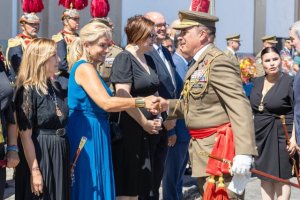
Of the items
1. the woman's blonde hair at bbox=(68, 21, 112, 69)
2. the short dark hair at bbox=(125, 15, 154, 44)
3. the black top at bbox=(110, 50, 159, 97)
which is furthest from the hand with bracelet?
the short dark hair at bbox=(125, 15, 154, 44)

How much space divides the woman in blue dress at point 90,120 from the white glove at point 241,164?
94 centimetres

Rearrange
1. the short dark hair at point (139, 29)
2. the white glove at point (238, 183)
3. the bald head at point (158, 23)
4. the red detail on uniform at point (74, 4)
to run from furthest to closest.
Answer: the red detail on uniform at point (74, 4) < the bald head at point (158, 23) < the short dark hair at point (139, 29) < the white glove at point (238, 183)

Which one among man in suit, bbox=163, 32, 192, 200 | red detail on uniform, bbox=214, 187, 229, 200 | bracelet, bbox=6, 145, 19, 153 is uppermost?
bracelet, bbox=6, 145, 19, 153

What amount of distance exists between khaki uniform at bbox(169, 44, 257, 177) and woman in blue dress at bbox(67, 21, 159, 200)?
471 millimetres

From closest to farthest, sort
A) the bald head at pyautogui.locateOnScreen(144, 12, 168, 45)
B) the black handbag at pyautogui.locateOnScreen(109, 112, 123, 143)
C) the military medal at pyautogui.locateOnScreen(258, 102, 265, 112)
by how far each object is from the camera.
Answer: the black handbag at pyautogui.locateOnScreen(109, 112, 123, 143) → the military medal at pyautogui.locateOnScreen(258, 102, 265, 112) → the bald head at pyautogui.locateOnScreen(144, 12, 168, 45)

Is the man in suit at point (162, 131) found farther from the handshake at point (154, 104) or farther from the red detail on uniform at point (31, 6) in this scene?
the red detail on uniform at point (31, 6)

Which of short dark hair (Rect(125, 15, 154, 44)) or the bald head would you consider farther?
the bald head

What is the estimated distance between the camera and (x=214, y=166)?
4.75 meters

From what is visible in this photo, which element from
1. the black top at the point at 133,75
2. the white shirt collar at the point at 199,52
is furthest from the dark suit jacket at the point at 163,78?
the white shirt collar at the point at 199,52

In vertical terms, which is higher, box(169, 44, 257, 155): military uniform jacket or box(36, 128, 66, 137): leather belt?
box(169, 44, 257, 155): military uniform jacket

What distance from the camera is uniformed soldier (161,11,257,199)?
180 inches

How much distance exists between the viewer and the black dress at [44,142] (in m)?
4.89

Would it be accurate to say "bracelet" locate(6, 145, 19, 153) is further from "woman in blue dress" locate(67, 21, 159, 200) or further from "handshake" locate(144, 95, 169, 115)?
"handshake" locate(144, 95, 169, 115)

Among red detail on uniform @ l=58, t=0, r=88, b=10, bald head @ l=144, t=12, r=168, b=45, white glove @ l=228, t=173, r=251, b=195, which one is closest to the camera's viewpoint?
white glove @ l=228, t=173, r=251, b=195
